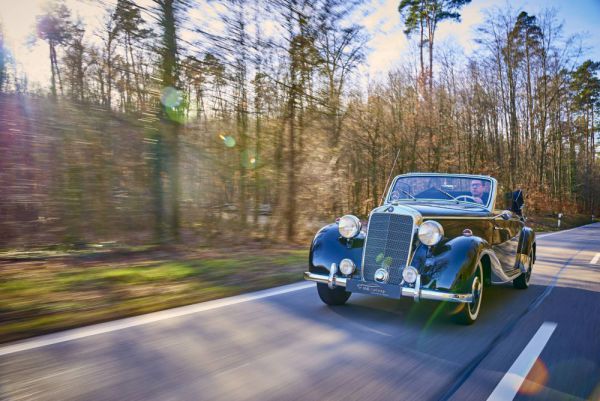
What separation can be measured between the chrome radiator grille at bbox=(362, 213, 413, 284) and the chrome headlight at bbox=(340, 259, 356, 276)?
12 cm

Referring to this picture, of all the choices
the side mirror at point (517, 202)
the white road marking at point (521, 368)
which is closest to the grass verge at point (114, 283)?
the white road marking at point (521, 368)

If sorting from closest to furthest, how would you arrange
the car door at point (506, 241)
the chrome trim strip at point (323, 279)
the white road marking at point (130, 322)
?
the white road marking at point (130, 322), the chrome trim strip at point (323, 279), the car door at point (506, 241)

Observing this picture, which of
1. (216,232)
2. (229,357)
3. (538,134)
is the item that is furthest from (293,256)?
(538,134)

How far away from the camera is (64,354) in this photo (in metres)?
3.31

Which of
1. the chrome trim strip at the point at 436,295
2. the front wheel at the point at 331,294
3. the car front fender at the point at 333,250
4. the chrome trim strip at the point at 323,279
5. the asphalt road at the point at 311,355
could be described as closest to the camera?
the asphalt road at the point at 311,355

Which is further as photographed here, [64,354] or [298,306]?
[298,306]

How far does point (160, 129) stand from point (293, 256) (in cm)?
376

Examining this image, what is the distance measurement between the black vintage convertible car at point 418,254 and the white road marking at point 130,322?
0.88 m

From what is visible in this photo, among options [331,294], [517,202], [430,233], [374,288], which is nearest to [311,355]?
[374,288]

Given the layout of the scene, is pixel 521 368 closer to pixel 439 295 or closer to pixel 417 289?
pixel 439 295

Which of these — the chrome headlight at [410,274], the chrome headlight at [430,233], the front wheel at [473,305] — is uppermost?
the chrome headlight at [430,233]

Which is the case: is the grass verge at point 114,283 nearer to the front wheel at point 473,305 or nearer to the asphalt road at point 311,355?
the asphalt road at point 311,355

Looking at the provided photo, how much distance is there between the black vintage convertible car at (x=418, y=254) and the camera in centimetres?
438

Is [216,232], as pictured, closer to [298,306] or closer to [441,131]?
[298,306]
